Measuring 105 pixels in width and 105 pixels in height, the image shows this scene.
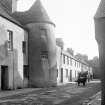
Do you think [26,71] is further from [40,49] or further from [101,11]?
[101,11]

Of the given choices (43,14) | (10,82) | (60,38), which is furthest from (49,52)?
(60,38)

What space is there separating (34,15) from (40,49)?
452cm

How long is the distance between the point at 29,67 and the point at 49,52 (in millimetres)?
3079

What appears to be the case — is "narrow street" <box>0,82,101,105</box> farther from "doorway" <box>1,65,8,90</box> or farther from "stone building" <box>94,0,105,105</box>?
"doorway" <box>1,65,8,90</box>

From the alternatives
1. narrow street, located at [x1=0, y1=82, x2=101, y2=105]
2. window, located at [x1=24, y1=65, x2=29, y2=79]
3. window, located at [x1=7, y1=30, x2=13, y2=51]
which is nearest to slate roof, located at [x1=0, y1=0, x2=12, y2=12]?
window, located at [x1=7, y1=30, x2=13, y2=51]

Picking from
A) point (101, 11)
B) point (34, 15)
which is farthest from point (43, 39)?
Answer: point (101, 11)

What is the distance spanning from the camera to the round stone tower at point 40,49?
28.4 m

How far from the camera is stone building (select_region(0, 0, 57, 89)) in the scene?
24562 millimetres

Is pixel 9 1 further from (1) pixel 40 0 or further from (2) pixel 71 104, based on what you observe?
(2) pixel 71 104

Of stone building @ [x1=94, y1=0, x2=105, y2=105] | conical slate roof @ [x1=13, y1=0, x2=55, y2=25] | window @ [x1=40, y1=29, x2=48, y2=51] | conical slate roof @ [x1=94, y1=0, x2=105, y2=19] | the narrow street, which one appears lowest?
the narrow street

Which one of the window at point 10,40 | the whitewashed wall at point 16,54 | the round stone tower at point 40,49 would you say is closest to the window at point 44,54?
the round stone tower at point 40,49

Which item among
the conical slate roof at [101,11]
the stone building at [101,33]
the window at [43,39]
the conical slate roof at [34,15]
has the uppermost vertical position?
the conical slate roof at [34,15]

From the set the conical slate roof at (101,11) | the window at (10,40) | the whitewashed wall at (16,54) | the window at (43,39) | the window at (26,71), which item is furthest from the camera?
the window at (43,39)

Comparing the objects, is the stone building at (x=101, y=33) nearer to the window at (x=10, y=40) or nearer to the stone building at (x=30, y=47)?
the stone building at (x=30, y=47)
